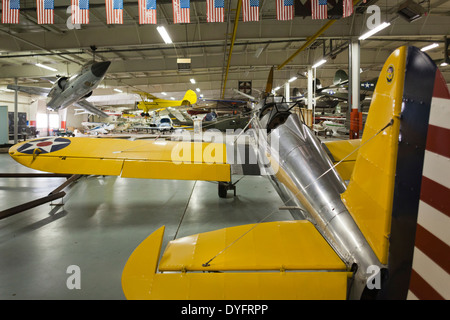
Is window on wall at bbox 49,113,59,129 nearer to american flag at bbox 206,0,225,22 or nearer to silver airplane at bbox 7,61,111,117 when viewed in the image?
silver airplane at bbox 7,61,111,117

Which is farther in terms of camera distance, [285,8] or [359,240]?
[285,8]

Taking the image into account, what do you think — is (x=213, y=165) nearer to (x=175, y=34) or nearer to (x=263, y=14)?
(x=175, y=34)

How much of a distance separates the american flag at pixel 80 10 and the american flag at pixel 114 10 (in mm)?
476

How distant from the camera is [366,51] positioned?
16.7 meters

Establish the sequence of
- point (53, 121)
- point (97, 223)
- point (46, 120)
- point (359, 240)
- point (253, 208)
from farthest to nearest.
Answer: point (53, 121)
point (46, 120)
point (253, 208)
point (97, 223)
point (359, 240)

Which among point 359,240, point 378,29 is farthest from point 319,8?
point 359,240

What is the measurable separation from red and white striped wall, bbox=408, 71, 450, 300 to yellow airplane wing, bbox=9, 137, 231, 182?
275 centimetres

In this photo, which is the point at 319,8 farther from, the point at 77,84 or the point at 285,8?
the point at 77,84

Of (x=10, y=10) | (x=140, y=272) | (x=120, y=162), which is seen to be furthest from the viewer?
(x=10, y=10)

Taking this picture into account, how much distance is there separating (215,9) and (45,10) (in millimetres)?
4233

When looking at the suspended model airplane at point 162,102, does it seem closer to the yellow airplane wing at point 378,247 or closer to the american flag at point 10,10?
the american flag at point 10,10

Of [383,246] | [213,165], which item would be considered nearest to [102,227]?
[213,165]

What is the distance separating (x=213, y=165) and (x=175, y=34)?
29.8 ft

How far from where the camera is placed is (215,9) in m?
6.36
